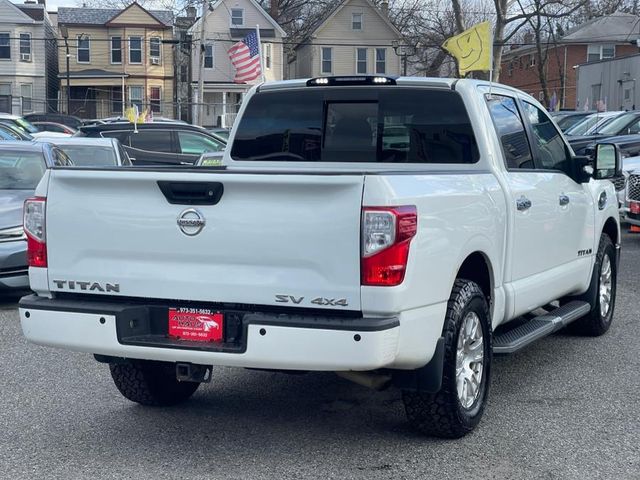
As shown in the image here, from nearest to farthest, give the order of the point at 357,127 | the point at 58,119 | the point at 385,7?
the point at 357,127 → the point at 58,119 → the point at 385,7

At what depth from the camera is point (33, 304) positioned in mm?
5180

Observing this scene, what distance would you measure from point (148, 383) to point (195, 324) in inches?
50.5

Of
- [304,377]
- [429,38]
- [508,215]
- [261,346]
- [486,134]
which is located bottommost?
[304,377]

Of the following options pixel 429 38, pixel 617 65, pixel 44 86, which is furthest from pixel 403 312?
pixel 44 86

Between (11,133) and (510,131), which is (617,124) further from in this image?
(510,131)

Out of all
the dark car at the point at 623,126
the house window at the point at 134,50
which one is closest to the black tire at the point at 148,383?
the dark car at the point at 623,126

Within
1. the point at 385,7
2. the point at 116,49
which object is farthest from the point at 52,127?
the point at 385,7

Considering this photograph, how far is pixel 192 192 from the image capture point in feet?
16.1

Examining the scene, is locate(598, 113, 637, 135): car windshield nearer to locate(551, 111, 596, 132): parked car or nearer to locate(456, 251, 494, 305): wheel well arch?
locate(551, 111, 596, 132): parked car

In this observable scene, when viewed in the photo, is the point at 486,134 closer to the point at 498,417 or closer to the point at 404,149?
the point at 404,149

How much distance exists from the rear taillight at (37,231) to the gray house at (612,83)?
37056 mm

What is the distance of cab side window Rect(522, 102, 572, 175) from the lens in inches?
278

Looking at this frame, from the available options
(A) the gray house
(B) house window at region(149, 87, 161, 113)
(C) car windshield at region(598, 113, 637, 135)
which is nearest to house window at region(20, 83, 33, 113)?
(B) house window at region(149, 87, 161, 113)

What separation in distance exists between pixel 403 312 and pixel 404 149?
203cm
